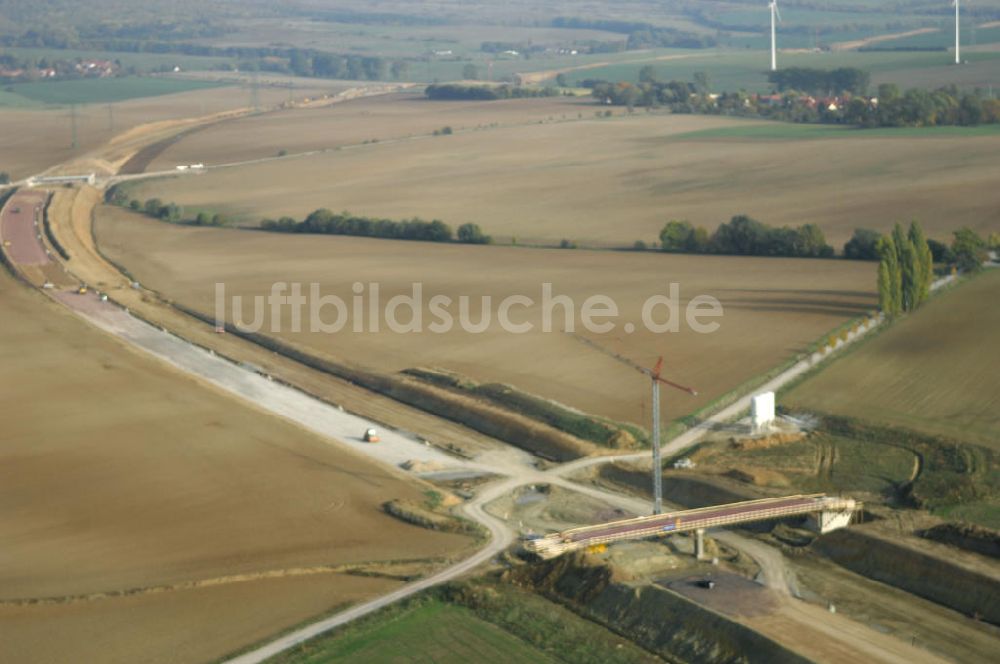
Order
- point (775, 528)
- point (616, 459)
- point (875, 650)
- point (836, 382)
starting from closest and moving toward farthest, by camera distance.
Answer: point (875, 650) → point (775, 528) → point (616, 459) → point (836, 382)

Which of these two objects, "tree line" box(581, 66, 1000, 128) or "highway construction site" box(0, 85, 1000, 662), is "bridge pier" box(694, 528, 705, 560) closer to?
"highway construction site" box(0, 85, 1000, 662)

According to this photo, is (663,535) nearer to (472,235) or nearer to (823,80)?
(472,235)

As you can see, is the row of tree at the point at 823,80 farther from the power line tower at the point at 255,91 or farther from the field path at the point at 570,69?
the power line tower at the point at 255,91

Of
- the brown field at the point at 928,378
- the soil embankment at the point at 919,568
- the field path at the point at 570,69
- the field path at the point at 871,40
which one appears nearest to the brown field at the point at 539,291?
the brown field at the point at 928,378

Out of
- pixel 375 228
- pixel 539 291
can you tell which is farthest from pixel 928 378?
pixel 375 228

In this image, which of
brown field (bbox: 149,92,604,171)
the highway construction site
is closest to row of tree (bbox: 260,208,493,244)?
the highway construction site

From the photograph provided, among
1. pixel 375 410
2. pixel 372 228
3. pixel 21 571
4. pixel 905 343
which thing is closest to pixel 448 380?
pixel 375 410

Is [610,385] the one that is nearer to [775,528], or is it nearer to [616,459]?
[616,459]
